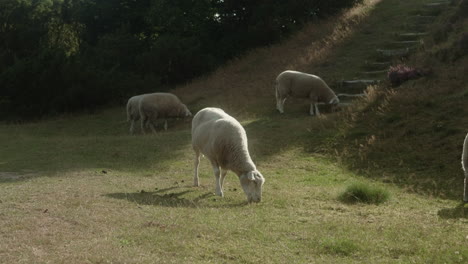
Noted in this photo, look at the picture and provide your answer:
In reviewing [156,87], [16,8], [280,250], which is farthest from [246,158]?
[16,8]

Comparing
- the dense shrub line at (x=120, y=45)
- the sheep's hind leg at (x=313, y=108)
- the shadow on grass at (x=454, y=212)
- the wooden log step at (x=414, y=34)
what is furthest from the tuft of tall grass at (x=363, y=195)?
the dense shrub line at (x=120, y=45)

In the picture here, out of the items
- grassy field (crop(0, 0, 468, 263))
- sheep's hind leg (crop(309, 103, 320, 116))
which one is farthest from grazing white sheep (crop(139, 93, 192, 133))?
sheep's hind leg (crop(309, 103, 320, 116))

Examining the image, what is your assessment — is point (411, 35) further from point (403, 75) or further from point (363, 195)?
point (363, 195)

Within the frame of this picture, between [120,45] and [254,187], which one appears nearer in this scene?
[254,187]

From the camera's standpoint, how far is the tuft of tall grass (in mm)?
10125

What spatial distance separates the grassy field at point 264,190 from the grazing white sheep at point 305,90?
71cm

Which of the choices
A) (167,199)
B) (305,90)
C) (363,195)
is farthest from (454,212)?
(305,90)

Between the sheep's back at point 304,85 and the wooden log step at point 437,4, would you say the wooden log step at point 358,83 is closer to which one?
the sheep's back at point 304,85

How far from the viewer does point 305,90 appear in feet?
69.7

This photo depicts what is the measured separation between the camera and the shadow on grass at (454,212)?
8797 millimetres

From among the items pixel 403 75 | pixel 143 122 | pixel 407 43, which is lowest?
pixel 143 122

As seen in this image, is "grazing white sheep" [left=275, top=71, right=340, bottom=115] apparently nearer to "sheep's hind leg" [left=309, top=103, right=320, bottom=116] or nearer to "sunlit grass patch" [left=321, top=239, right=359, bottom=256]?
"sheep's hind leg" [left=309, top=103, right=320, bottom=116]

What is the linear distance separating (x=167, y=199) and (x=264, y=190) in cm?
226

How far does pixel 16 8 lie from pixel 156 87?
12.1 m
